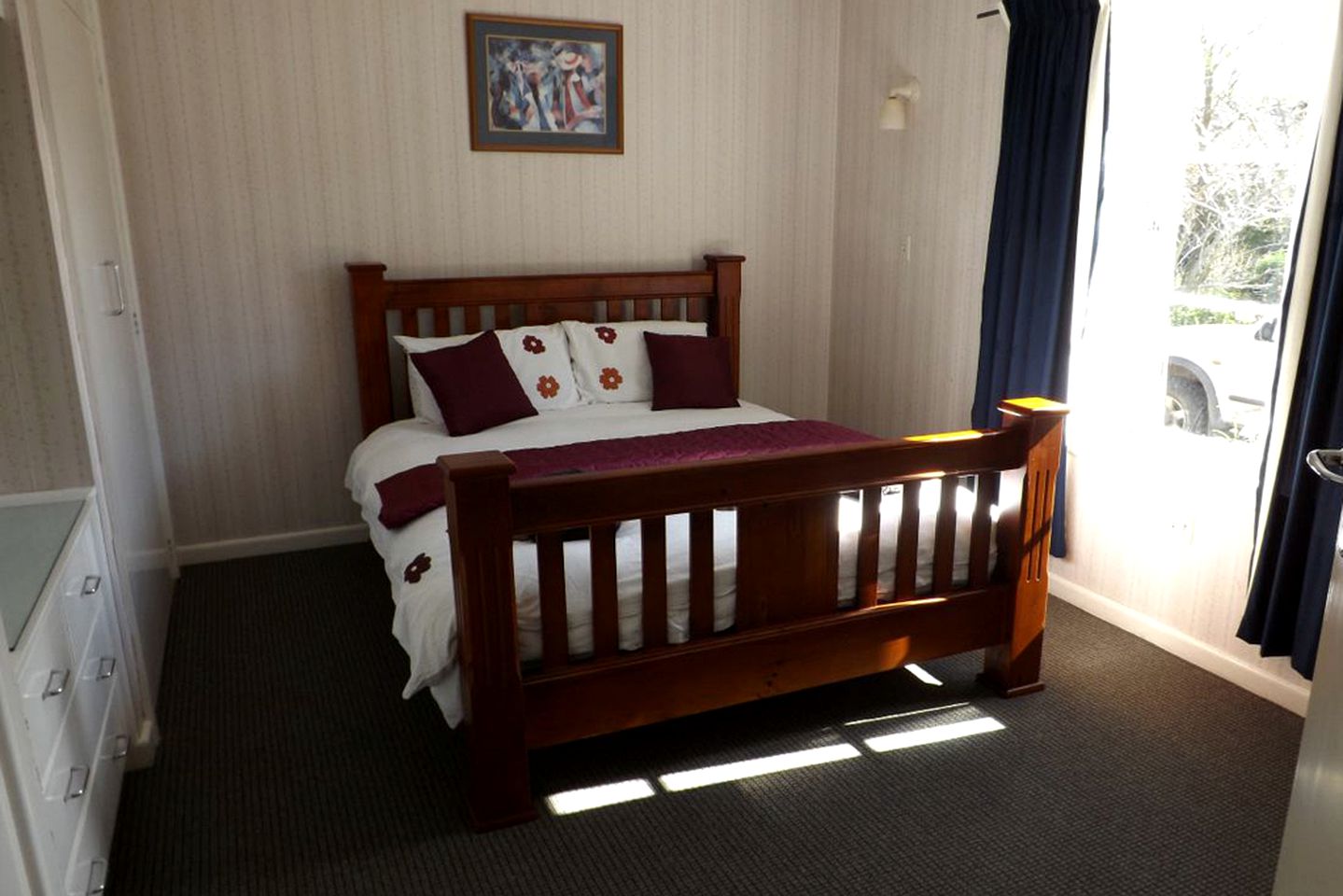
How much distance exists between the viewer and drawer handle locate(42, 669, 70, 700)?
5.38ft

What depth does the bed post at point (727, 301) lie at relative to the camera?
4.14m

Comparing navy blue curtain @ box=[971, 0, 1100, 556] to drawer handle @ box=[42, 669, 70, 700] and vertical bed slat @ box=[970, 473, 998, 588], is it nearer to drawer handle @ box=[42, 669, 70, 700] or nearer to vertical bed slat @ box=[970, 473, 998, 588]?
vertical bed slat @ box=[970, 473, 998, 588]

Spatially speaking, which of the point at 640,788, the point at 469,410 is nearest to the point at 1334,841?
the point at 640,788

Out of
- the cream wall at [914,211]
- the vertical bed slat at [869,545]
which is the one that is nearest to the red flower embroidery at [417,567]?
the vertical bed slat at [869,545]

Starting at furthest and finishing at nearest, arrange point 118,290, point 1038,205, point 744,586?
point 1038,205
point 118,290
point 744,586

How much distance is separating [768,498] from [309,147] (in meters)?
2.40

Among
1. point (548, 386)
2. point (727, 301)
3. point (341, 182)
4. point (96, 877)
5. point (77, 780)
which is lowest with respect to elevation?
point (96, 877)

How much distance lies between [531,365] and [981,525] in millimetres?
1857

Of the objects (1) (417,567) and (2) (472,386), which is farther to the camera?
(2) (472,386)

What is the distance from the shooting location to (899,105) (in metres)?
3.68

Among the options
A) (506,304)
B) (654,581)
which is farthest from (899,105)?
(654,581)

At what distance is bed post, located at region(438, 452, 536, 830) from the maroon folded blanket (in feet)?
1.98

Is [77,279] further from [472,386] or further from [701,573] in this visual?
[701,573]

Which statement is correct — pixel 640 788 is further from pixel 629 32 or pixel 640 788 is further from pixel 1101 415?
pixel 629 32
